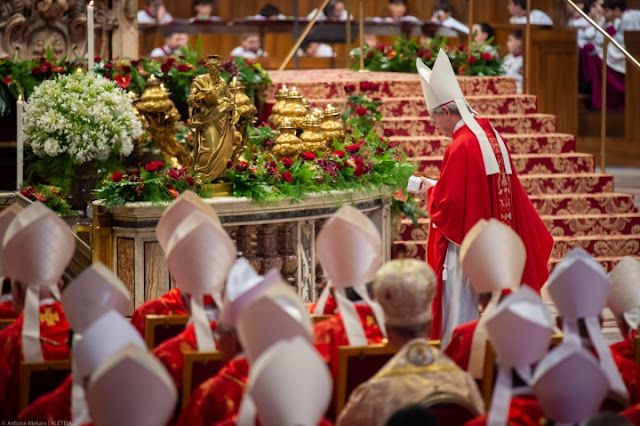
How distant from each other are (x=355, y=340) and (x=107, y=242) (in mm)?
2837

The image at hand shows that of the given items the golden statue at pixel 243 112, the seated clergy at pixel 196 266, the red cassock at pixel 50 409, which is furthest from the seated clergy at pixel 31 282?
the golden statue at pixel 243 112

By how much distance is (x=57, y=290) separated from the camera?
12.1 feet

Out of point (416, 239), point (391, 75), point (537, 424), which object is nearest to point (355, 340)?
point (537, 424)

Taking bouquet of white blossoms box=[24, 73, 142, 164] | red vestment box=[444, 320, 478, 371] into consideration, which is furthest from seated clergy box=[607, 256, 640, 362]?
bouquet of white blossoms box=[24, 73, 142, 164]

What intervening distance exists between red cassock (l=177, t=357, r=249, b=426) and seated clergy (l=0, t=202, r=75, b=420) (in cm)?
63

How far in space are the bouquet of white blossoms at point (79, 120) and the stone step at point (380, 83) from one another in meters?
3.33

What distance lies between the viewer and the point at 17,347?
142 inches

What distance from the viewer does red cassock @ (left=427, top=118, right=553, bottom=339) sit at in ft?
19.4

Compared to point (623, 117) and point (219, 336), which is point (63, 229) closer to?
point (219, 336)

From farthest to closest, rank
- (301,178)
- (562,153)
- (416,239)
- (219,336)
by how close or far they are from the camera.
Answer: (562,153), (416,239), (301,178), (219,336)

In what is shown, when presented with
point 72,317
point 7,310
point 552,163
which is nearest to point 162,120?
point 7,310

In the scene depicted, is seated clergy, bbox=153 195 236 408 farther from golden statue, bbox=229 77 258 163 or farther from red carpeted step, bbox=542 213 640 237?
red carpeted step, bbox=542 213 640 237

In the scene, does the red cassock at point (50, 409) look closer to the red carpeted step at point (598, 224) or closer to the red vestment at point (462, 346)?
the red vestment at point (462, 346)

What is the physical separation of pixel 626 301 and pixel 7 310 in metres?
1.95
